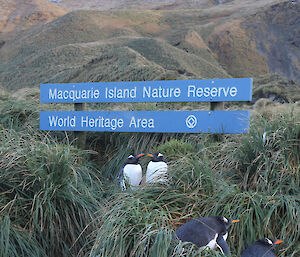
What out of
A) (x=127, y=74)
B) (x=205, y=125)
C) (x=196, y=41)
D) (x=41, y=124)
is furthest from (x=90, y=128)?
(x=196, y=41)

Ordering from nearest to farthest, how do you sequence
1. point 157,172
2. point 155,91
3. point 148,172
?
point 157,172
point 148,172
point 155,91

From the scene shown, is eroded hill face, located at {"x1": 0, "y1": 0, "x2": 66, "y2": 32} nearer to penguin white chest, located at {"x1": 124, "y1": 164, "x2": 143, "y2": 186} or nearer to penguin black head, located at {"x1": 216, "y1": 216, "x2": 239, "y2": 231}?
penguin white chest, located at {"x1": 124, "y1": 164, "x2": 143, "y2": 186}

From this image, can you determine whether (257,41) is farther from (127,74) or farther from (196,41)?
(127,74)

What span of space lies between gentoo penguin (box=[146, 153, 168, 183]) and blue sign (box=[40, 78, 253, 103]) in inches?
44.5

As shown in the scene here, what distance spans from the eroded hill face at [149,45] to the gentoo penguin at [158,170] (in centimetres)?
1335

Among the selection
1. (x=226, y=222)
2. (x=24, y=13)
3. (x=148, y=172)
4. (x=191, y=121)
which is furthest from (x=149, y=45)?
(x=24, y=13)

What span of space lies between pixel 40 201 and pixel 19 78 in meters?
22.8

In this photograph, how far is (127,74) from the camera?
640 inches

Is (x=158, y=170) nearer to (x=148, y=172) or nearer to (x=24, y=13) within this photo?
(x=148, y=172)

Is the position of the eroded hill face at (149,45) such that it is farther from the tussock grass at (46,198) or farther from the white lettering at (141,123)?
the tussock grass at (46,198)

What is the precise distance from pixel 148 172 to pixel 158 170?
158 mm

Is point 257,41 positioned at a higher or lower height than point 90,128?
higher

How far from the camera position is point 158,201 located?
4.03m

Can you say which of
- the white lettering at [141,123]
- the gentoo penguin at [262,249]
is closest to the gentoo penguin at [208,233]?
the gentoo penguin at [262,249]
